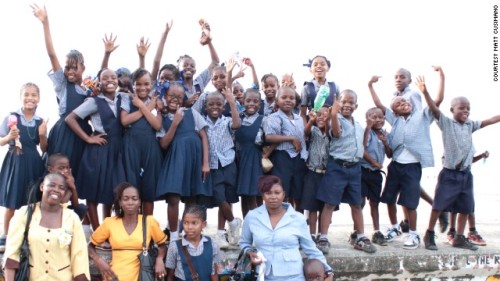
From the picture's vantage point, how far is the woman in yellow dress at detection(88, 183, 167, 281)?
14.6 feet

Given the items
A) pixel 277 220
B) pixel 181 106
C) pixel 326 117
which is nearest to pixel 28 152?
pixel 181 106

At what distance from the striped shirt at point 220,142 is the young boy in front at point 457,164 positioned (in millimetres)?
2156

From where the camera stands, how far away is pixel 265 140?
18.1 ft

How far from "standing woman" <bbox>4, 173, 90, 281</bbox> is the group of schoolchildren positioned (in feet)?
1.48

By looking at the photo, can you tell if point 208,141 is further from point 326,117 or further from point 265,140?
point 326,117

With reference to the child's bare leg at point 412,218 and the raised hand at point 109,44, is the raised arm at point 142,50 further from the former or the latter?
Result: the child's bare leg at point 412,218

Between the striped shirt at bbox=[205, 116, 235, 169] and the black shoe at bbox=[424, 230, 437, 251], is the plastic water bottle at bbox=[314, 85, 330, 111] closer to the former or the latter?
the striped shirt at bbox=[205, 116, 235, 169]

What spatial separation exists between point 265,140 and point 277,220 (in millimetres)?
1024

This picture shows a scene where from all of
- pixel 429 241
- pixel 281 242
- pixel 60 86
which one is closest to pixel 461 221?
pixel 429 241

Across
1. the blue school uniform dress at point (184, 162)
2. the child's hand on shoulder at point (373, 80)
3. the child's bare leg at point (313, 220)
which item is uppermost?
the child's hand on shoulder at point (373, 80)

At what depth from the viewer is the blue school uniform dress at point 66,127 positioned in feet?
16.9

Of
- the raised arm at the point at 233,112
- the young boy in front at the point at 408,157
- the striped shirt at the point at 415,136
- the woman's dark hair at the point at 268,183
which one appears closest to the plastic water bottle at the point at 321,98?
the young boy in front at the point at 408,157

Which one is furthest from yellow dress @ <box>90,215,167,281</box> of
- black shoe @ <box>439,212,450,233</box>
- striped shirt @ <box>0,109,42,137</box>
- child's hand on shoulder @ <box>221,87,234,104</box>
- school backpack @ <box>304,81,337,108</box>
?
black shoe @ <box>439,212,450,233</box>

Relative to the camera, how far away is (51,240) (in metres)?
4.18
